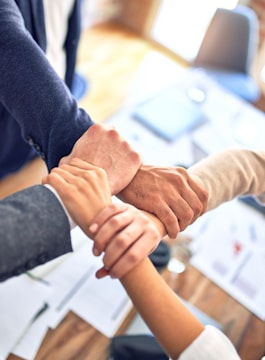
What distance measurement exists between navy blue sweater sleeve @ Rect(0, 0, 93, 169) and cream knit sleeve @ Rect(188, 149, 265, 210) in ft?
1.07

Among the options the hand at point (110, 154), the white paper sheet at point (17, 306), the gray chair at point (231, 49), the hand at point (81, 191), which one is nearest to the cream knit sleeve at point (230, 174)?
the hand at point (110, 154)

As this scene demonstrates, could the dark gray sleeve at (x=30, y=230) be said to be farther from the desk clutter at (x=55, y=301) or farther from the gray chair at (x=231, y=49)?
the gray chair at (x=231, y=49)

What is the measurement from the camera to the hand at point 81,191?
22.5 inches

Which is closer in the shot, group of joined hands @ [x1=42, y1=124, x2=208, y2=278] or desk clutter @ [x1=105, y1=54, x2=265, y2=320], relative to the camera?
group of joined hands @ [x1=42, y1=124, x2=208, y2=278]

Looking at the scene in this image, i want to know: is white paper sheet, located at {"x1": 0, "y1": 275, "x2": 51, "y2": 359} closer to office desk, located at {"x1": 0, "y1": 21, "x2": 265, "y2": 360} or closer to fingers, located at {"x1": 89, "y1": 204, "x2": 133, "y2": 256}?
office desk, located at {"x1": 0, "y1": 21, "x2": 265, "y2": 360}

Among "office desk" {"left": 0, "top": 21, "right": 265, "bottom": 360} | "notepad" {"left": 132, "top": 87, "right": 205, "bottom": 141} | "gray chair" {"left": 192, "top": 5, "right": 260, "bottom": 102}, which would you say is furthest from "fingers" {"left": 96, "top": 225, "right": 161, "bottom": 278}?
"gray chair" {"left": 192, "top": 5, "right": 260, "bottom": 102}

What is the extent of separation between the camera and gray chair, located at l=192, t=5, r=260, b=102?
2.15 meters

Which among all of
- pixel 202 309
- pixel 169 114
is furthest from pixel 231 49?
pixel 202 309

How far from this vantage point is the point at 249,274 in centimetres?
108

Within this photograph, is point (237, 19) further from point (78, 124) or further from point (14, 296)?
point (14, 296)

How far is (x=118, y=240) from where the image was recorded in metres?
0.56

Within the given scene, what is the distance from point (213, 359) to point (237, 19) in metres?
2.16

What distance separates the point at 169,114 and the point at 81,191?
90 centimetres

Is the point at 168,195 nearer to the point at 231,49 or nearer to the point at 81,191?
the point at 81,191
